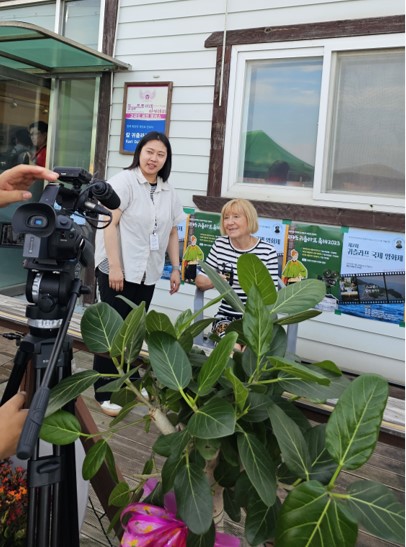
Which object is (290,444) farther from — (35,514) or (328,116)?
(328,116)

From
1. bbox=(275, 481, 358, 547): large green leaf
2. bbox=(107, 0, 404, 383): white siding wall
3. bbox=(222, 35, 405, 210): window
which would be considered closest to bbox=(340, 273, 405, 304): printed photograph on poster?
bbox=(107, 0, 404, 383): white siding wall

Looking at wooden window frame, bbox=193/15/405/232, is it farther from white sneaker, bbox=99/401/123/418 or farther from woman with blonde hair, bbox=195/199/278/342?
white sneaker, bbox=99/401/123/418

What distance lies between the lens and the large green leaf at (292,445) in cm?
65

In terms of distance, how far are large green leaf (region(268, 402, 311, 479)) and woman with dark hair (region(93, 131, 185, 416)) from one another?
2.03 meters

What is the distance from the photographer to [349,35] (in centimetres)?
346

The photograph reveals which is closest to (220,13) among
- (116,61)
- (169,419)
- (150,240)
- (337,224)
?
(116,61)

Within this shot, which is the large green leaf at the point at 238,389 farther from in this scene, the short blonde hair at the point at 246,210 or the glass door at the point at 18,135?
the glass door at the point at 18,135

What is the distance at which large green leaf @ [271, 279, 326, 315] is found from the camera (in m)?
0.80

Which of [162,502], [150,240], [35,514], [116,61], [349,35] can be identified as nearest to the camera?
[162,502]

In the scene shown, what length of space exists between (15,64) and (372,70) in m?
3.31

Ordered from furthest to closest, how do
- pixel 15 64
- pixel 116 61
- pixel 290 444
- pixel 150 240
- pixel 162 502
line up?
pixel 15 64, pixel 116 61, pixel 150 240, pixel 162 502, pixel 290 444

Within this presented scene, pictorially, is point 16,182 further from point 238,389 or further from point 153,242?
point 153,242

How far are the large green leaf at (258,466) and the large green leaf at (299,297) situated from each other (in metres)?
0.20

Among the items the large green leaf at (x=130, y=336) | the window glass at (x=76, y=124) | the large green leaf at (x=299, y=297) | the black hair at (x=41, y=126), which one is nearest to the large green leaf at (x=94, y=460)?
the large green leaf at (x=130, y=336)
